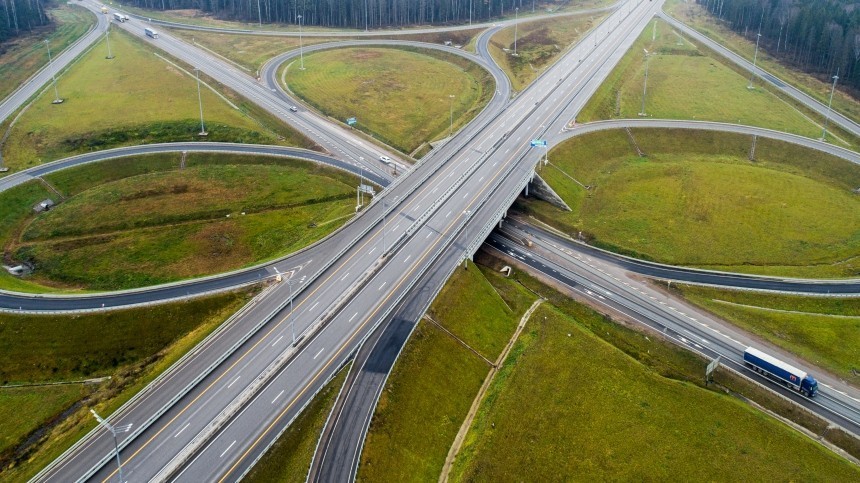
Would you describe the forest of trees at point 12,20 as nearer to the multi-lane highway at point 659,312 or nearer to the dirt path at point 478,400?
the multi-lane highway at point 659,312

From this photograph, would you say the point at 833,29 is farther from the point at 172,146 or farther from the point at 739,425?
the point at 172,146

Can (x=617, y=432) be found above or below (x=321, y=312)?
below

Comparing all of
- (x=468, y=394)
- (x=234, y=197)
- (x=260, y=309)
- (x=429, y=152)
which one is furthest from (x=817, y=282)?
(x=234, y=197)

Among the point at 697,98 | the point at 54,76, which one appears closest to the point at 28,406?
the point at 54,76

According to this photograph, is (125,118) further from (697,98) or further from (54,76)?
(697,98)

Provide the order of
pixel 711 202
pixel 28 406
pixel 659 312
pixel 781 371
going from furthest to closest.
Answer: pixel 711 202, pixel 659 312, pixel 781 371, pixel 28 406

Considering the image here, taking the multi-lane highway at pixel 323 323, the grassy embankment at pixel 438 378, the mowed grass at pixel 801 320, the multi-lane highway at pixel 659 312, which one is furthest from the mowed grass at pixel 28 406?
the mowed grass at pixel 801 320
